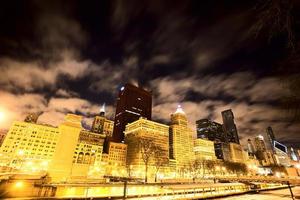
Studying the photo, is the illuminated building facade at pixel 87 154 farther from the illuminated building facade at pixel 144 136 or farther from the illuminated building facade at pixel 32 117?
the illuminated building facade at pixel 32 117

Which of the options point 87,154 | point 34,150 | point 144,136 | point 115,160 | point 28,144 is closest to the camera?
point 28,144

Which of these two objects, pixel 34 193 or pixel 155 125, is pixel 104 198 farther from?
pixel 155 125

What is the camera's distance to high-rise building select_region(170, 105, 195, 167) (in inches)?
5910

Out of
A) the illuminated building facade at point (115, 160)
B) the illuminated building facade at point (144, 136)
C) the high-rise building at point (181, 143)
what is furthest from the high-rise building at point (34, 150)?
the high-rise building at point (181, 143)

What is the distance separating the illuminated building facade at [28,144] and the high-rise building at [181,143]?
341 ft

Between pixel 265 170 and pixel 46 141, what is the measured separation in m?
205

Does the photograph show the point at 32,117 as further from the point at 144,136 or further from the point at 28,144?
the point at 144,136

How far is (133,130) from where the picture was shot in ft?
509

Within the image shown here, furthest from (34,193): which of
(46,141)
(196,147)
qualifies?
(196,147)

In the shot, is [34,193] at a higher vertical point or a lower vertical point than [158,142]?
lower

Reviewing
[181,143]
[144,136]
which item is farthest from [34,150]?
[181,143]

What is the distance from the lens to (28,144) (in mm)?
114500

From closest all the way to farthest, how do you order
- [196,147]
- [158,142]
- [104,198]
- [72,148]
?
[104,198], [72,148], [158,142], [196,147]

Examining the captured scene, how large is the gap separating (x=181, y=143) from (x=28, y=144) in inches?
5044
